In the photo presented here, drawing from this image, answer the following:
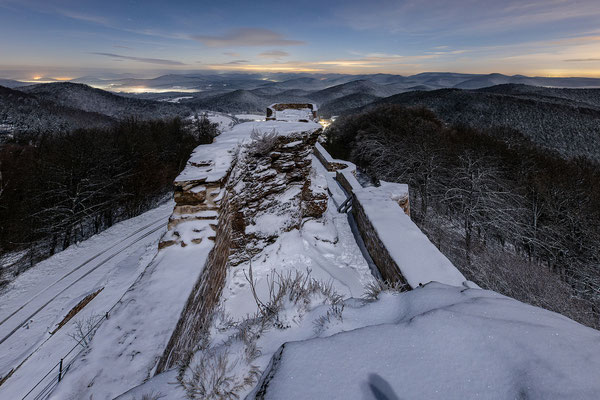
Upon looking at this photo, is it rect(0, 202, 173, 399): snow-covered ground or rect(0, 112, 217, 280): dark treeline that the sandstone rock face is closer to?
rect(0, 202, 173, 399): snow-covered ground

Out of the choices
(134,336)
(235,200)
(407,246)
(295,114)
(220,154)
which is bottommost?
(407,246)

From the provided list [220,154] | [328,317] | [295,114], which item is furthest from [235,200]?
[295,114]

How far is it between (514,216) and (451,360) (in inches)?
698

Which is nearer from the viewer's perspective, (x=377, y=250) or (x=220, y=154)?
(x=220, y=154)

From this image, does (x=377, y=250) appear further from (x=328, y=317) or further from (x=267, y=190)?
(x=328, y=317)

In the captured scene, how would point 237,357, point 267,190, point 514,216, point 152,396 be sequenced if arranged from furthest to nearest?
point 514,216
point 267,190
point 237,357
point 152,396

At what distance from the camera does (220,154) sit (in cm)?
524

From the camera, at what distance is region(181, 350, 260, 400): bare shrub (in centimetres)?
189

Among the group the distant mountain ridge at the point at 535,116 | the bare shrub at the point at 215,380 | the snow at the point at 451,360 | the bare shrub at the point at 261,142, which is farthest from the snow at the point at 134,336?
the distant mountain ridge at the point at 535,116

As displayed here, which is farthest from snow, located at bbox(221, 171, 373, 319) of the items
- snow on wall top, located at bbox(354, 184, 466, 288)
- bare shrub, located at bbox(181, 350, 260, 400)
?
bare shrub, located at bbox(181, 350, 260, 400)

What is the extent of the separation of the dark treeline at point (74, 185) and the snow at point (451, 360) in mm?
17084

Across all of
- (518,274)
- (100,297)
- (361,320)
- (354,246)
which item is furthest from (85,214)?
(518,274)

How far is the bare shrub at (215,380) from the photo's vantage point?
1895mm

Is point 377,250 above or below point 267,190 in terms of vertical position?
below
